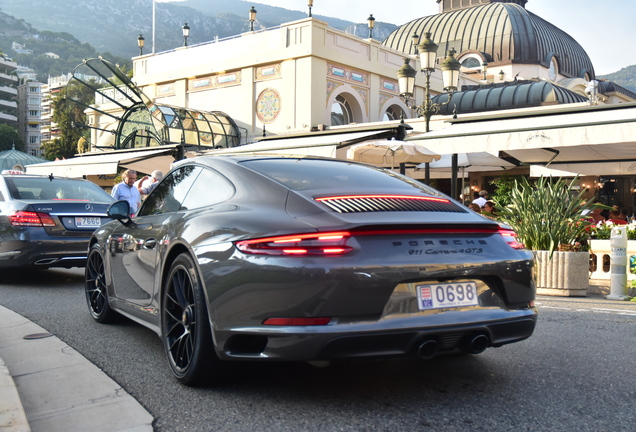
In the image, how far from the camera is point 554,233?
8555 mm

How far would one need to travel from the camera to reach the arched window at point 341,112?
28538mm

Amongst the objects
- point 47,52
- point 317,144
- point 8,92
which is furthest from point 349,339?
point 47,52

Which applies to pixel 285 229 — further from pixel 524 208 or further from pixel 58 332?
pixel 524 208

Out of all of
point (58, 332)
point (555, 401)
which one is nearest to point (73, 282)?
point (58, 332)

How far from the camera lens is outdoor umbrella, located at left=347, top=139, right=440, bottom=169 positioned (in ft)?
43.6

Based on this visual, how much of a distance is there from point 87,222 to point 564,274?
6044mm

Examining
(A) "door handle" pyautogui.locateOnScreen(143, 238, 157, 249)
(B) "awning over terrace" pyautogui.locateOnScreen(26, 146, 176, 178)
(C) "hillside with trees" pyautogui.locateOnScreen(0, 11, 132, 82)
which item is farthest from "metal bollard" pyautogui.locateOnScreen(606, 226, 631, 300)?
(C) "hillside with trees" pyautogui.locateOnScreen(0, 11, 132, 82)

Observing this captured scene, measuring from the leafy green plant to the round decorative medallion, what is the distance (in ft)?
66.4

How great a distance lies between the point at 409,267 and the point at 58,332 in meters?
3.26

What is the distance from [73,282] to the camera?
8477 mm

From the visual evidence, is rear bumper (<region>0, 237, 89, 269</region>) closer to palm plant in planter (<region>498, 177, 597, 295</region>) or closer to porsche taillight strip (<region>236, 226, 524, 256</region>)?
porsche taillight strip (<region>236, 226, 524, 256</region>)

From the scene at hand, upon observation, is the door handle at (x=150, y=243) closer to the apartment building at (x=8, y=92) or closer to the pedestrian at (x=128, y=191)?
the pedestrian at (x=128, y=191)

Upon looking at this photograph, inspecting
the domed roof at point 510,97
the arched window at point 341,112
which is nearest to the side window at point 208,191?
the domed roof at point 510,97

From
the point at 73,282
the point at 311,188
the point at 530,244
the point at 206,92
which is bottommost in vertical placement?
the point at 73,282
